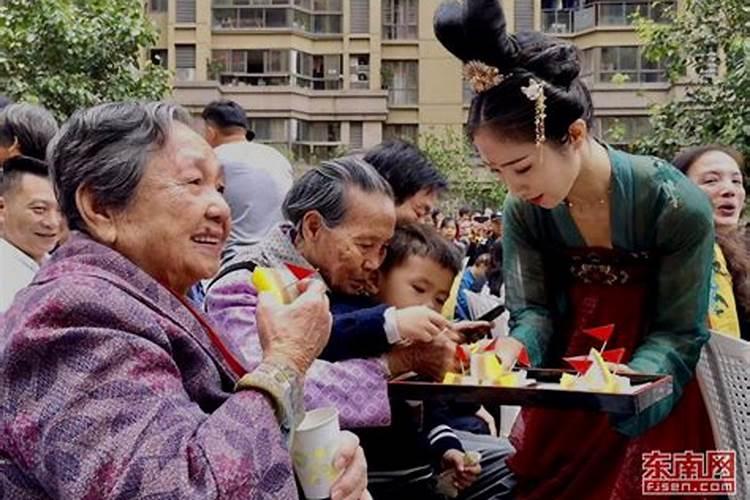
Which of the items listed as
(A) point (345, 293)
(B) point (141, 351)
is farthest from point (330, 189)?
(B) point (141, 351)

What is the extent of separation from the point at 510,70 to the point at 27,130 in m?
1.61

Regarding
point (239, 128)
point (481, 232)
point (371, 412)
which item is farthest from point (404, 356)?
point (481, 232)

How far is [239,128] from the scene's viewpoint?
3.98m

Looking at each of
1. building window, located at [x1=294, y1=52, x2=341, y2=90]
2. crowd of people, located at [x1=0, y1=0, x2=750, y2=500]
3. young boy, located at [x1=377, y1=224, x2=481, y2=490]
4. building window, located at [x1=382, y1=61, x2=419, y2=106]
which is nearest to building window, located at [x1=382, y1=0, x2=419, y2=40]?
building window, located at [x1=382, y1=61, x2=419, y2=106]

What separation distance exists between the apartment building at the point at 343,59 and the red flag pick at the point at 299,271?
59.6 feet

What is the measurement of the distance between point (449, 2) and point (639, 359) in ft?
2.59

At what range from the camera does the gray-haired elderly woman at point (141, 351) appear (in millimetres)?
1127

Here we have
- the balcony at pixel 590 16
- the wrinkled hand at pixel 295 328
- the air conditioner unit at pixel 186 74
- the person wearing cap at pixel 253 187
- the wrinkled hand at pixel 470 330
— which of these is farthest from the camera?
the balcony at pixel 590 16

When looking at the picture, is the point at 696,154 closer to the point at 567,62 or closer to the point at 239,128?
the point at 567,62

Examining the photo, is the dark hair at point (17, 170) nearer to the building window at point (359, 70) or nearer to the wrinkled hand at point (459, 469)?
the wrinkled hand at point (459, 469)

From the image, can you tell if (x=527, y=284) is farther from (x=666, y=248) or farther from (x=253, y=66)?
(x=253, y=66)

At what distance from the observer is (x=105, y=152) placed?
134 centimetres

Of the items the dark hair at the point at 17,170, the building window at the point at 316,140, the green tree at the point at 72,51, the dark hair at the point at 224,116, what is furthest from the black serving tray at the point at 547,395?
the building window at the point at 316,140

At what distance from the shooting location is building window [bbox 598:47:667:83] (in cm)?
1983
